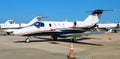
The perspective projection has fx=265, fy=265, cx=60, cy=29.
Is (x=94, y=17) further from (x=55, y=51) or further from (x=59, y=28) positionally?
(x=55, y=51)

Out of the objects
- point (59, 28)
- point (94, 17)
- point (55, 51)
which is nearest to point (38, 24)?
point (59, 28)

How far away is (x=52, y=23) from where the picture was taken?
26781 mm

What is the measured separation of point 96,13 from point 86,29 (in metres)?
2.20

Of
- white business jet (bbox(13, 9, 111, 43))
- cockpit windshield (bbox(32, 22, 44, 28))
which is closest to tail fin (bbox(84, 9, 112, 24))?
white business jet (bbox(13, 9, 111, 43))

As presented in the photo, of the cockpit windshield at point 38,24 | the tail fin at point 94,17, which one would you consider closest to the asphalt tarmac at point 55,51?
the cockpit windshield at point 38,24

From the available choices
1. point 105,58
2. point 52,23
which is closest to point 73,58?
point 105,58

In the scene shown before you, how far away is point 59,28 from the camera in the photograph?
26891 millimetres

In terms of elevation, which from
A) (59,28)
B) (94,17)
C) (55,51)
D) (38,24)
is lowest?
(55,51)

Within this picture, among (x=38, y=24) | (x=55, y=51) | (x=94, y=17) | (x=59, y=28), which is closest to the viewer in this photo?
(x=55, y=51)

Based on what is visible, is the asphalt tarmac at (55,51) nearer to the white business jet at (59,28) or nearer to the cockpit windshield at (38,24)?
the white business jet at (59,28)

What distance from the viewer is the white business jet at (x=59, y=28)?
80.8 ft

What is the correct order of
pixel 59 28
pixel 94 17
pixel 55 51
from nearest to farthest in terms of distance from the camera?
1. pixel 55 51
2. pixel 59 28
3. pixel 94 17

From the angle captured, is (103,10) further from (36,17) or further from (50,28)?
(36,17)

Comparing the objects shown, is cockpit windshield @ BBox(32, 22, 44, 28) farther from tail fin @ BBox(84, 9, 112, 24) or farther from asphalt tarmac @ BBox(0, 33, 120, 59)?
tail fin @ BBox(84, 9, 112, 24)
